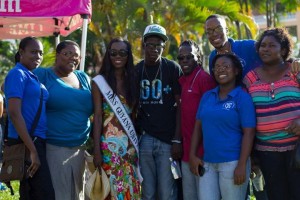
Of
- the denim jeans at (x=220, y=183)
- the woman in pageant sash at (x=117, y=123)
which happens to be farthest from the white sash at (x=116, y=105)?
the denim jeans at (x=220, y=183)

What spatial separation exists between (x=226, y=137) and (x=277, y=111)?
1.61 feet

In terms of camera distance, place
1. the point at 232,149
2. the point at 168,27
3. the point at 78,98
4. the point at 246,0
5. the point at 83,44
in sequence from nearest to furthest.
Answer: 1. the point at 232,149
2. the point at 78,98
3. the point at 83,44
4. the point at 168,27
5. the point at 246,0

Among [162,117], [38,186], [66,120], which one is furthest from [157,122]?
[38,186]

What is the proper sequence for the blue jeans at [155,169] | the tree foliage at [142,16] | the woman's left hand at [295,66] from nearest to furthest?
the woman's left hand at [295,66], the blue jeans at [155,169], the tree foliage at [142,16]

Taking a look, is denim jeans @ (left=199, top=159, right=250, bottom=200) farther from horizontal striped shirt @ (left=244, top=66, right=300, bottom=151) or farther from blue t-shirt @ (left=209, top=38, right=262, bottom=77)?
blue t-shirt @ (left=209, top=38, right=262, bottom=77)

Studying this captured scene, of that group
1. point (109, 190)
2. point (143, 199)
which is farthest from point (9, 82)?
point (143, 199)

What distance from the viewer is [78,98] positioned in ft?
16.5

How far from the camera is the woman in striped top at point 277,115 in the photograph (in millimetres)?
4457

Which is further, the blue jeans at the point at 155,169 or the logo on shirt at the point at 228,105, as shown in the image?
the blue jeans at the point at 155,169

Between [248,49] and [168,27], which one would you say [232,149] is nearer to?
[248,49]

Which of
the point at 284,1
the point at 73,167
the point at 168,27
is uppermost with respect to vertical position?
the point at 284,1

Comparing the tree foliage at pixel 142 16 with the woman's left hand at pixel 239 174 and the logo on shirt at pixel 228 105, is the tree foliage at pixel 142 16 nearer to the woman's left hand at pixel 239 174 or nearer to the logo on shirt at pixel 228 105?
the logo on shirt at pixel 228 105

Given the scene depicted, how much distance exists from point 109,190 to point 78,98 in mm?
936

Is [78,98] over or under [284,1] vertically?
under
